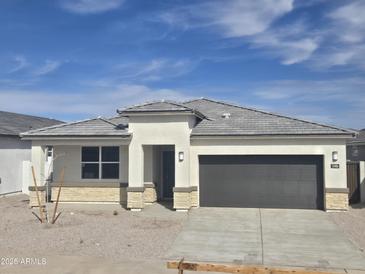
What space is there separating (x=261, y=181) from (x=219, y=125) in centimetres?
296

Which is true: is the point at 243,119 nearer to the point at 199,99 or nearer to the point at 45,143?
the point at 199,99

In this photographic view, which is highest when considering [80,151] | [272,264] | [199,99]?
[199,99]

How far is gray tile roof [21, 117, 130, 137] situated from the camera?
720 inches

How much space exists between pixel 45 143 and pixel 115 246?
838 centimetres

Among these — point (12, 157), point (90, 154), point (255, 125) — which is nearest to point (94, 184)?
point (90, 154)

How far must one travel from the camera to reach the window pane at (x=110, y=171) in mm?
19531

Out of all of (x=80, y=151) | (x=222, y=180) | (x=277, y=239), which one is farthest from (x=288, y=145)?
(x=80, y=151)

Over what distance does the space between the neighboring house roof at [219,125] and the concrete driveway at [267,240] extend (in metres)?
3.15

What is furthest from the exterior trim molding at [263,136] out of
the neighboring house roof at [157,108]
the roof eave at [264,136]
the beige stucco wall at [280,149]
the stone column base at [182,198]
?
the stone column base at [182,198]

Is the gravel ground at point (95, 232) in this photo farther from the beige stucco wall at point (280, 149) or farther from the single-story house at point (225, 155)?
the beige stucco wall at point (280, 149)

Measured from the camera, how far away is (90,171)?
64.7 ft

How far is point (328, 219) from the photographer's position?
608 inches

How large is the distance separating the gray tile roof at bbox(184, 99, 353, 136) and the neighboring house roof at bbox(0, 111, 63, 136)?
450 inches

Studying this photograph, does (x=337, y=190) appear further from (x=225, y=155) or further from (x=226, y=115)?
(x=226, y=115)
